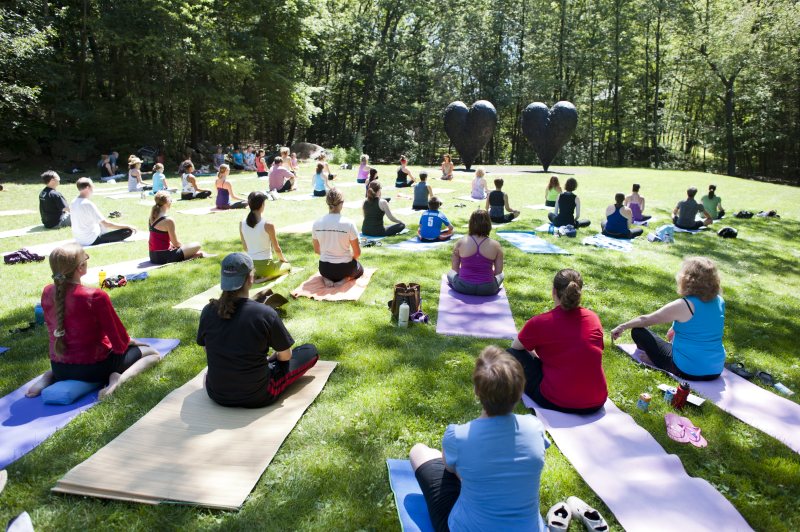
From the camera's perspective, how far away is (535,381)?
12.7 ft

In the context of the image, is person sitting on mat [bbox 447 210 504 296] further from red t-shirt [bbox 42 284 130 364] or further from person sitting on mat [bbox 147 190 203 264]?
person sitting on mat [bbox 147 190 203 264]

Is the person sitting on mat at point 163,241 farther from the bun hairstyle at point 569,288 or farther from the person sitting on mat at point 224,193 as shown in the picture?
the bun hairstyle at point 569,288

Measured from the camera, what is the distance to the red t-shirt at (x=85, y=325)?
12.2ft

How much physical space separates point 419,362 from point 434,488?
2004mm

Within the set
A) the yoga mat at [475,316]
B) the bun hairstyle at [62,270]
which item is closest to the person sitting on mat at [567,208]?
the yoga mat at [475,316]

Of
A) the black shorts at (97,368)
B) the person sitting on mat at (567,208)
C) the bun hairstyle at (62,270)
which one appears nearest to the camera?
the bun hairstyle at (62,270)

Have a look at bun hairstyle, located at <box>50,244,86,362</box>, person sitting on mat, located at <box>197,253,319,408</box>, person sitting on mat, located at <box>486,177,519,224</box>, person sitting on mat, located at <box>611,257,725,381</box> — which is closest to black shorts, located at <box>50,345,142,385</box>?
bun hairstyle, located at <box>50,244,86,362</box>

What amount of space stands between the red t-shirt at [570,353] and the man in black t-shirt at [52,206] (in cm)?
1024

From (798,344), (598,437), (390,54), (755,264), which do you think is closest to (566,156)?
(390,54)

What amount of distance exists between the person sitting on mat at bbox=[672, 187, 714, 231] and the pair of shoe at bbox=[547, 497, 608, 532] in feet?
33.8

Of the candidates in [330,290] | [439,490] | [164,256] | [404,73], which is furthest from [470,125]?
[439,490]

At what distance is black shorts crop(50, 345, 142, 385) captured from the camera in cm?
393

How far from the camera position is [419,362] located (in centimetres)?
459

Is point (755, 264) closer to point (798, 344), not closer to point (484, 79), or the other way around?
point (798, 344)
